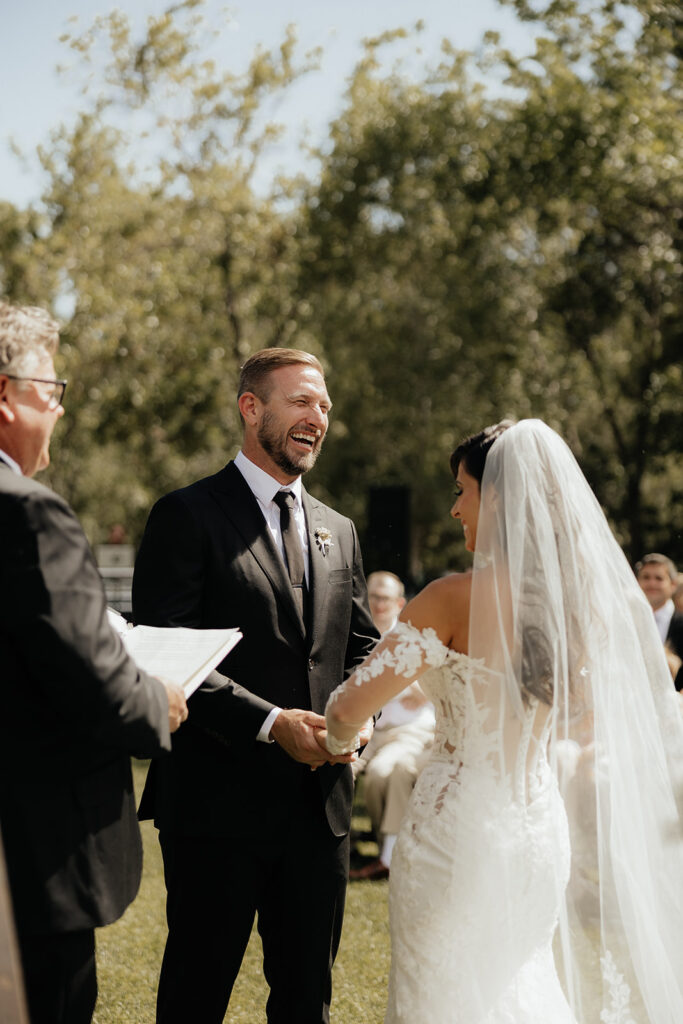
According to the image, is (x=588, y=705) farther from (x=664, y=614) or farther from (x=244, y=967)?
(x=664, y=614)

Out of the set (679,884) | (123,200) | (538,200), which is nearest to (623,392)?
(538,200)

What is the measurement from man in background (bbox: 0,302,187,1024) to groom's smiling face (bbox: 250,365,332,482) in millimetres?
1145

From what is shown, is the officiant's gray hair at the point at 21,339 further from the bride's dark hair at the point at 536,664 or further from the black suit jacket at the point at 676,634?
the black suit jacket at the point at 676,634

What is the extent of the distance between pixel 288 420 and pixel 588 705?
1.35 metres

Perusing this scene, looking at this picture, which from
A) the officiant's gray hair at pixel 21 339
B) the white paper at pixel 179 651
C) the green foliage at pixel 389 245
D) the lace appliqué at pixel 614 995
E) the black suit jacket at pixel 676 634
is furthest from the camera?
the green foliage at pixel 389 245

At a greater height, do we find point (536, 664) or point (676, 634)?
point (536, 664)

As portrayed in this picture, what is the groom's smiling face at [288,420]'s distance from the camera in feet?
11.6

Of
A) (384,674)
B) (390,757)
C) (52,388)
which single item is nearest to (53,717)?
(52,388)

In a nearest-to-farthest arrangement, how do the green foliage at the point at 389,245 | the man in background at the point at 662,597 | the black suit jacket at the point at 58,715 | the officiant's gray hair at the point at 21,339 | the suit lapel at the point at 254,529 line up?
1. the black suit jacket at the point at 58,715
2. the officiant's gray hair at the point at 21,339
3. the suit lapel at the point at 254,529
4. the man in background at the point at 662,597
5. the green foliage at the point at 389,245

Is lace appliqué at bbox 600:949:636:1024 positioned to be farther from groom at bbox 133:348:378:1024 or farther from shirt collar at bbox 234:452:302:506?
shirt collar at bbox 234:452:302:506

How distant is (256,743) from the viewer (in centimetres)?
325

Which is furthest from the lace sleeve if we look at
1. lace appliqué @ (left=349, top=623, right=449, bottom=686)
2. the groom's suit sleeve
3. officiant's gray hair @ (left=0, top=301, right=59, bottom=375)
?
officiant's gray hair @ (left=0, top=301, right=59, bottom=375)

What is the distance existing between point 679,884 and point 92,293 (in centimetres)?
1760

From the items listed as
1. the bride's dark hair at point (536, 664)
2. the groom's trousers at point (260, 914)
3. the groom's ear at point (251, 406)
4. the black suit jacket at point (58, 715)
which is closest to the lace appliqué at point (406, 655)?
the bride's dark hair at point (536, 664)
